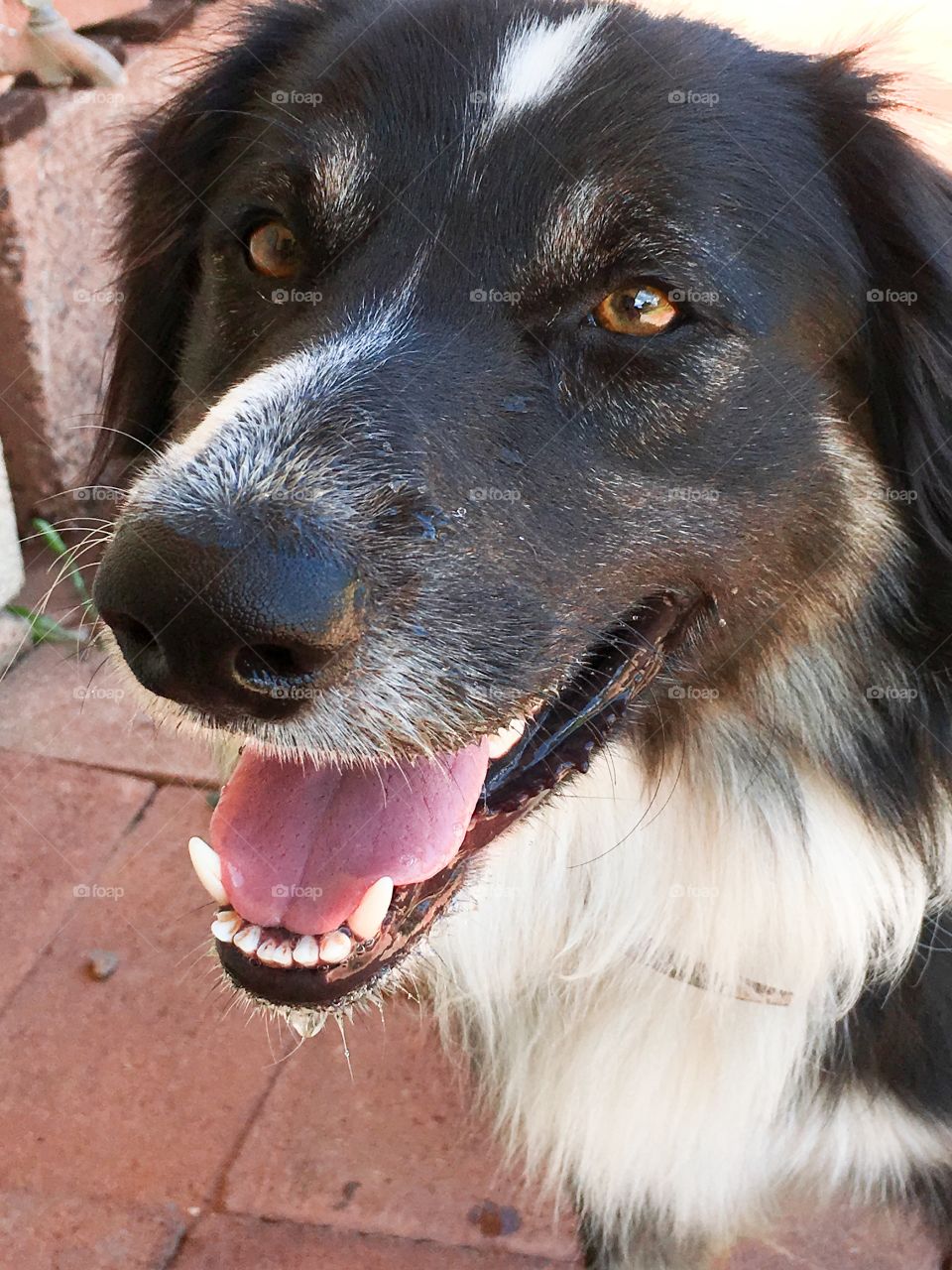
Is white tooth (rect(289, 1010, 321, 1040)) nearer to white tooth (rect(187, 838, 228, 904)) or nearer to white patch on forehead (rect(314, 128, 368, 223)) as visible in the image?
white tooth (rect(187, 838, 228, 904))

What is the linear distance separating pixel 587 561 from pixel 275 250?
67 cm

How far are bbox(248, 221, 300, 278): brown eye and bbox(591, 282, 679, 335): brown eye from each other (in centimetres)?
46

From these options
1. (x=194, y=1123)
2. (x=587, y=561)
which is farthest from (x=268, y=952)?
(x=194, y=1123)

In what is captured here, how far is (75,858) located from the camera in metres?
3.07

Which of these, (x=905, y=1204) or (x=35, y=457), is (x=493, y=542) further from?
Answer: (x=35, y=457)

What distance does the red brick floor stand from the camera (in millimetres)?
2383

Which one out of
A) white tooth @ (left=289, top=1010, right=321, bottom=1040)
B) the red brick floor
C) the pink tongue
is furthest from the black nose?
the red brick floor

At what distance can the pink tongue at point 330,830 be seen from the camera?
166 centimetres

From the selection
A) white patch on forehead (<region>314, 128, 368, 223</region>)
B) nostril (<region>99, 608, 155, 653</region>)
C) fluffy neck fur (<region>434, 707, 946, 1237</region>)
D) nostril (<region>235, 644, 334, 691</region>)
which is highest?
white patch on forehead (<region>314, 128, 368, 223</region>)

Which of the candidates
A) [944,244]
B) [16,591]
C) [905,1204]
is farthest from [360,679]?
[16,591]

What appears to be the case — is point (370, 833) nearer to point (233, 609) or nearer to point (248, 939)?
point (248, 939)

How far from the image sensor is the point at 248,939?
5.36 feet

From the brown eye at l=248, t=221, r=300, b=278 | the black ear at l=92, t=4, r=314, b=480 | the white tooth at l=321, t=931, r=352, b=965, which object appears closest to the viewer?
the white tooth at l=321, t=931, r=352, b=965

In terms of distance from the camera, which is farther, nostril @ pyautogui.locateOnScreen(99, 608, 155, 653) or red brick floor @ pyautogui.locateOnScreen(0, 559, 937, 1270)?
red brick floor @ pyautogui.locateOnScreen(0, 559, 937, 1270)
